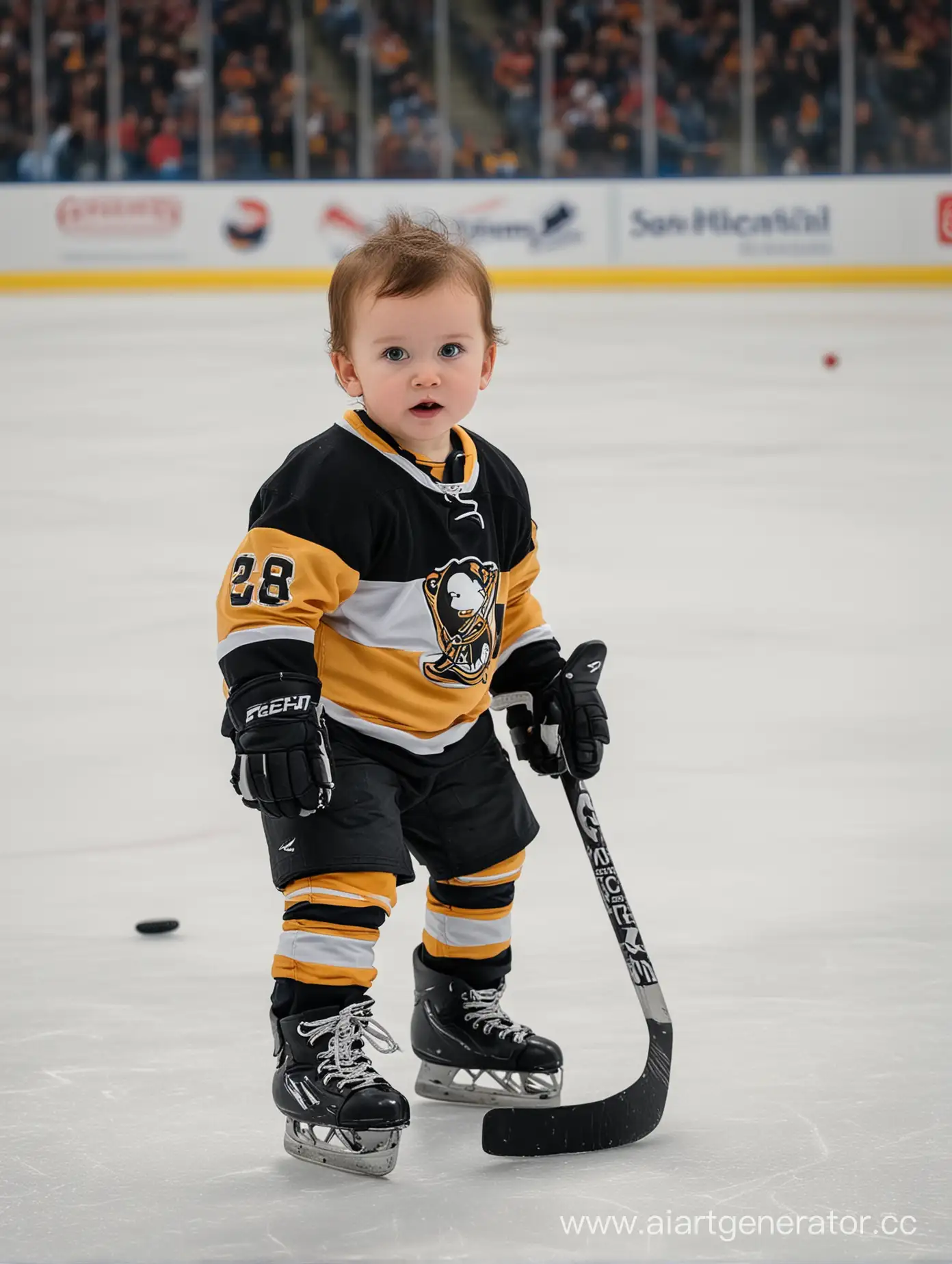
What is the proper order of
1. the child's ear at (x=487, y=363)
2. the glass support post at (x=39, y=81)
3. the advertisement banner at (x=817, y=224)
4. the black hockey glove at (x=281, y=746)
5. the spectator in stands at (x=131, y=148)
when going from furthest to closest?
1. the glass support post at (x=39, y=81)
2. the spectator in stands at (x=131, y=148)
3. the advertisement banner at (x=817, y=224)
4. the child's ear at (x=487, y=363)
5. the black hockey glove at (x=281, y=746)

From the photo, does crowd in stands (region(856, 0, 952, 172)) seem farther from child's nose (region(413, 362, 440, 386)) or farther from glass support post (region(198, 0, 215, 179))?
child's nose (region(413, 362, 440, 386))

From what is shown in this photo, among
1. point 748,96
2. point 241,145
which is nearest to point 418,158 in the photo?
point 241,145

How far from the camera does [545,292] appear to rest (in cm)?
1722

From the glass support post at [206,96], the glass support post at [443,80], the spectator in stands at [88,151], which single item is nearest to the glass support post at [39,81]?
the spectator in stands at [88,151]

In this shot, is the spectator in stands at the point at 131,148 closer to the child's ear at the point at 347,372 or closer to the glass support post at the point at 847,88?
the glass support post at the point at 847,88

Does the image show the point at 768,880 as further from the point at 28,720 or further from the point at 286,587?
the point at 28,720

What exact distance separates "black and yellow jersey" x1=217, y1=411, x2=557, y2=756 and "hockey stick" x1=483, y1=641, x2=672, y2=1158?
20 cm

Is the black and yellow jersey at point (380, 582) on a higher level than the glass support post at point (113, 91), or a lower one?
lower

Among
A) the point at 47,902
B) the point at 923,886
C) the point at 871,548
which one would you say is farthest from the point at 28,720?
the point at 871,548

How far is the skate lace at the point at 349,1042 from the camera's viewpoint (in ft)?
7.48

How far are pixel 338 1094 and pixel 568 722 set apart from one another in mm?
512

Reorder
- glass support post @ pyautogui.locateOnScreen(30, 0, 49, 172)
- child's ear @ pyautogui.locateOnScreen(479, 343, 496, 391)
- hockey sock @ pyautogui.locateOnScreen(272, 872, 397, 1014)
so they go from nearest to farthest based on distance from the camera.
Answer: hockey sock @ pyautogui.locateOnScreen(272, 872, 397, 1014) → child's ear @ pyautogui.locateOnScreen(479, 343, 496, 391) → glass support post @ pyautogui.locateOnScreen(30, 0, 49, 172)

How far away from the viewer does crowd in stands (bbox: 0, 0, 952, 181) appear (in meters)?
17.4

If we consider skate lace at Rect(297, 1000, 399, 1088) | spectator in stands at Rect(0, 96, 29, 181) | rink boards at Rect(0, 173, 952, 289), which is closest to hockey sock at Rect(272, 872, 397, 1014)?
skate lace at Rect(297, 1000, 399, 1088)
